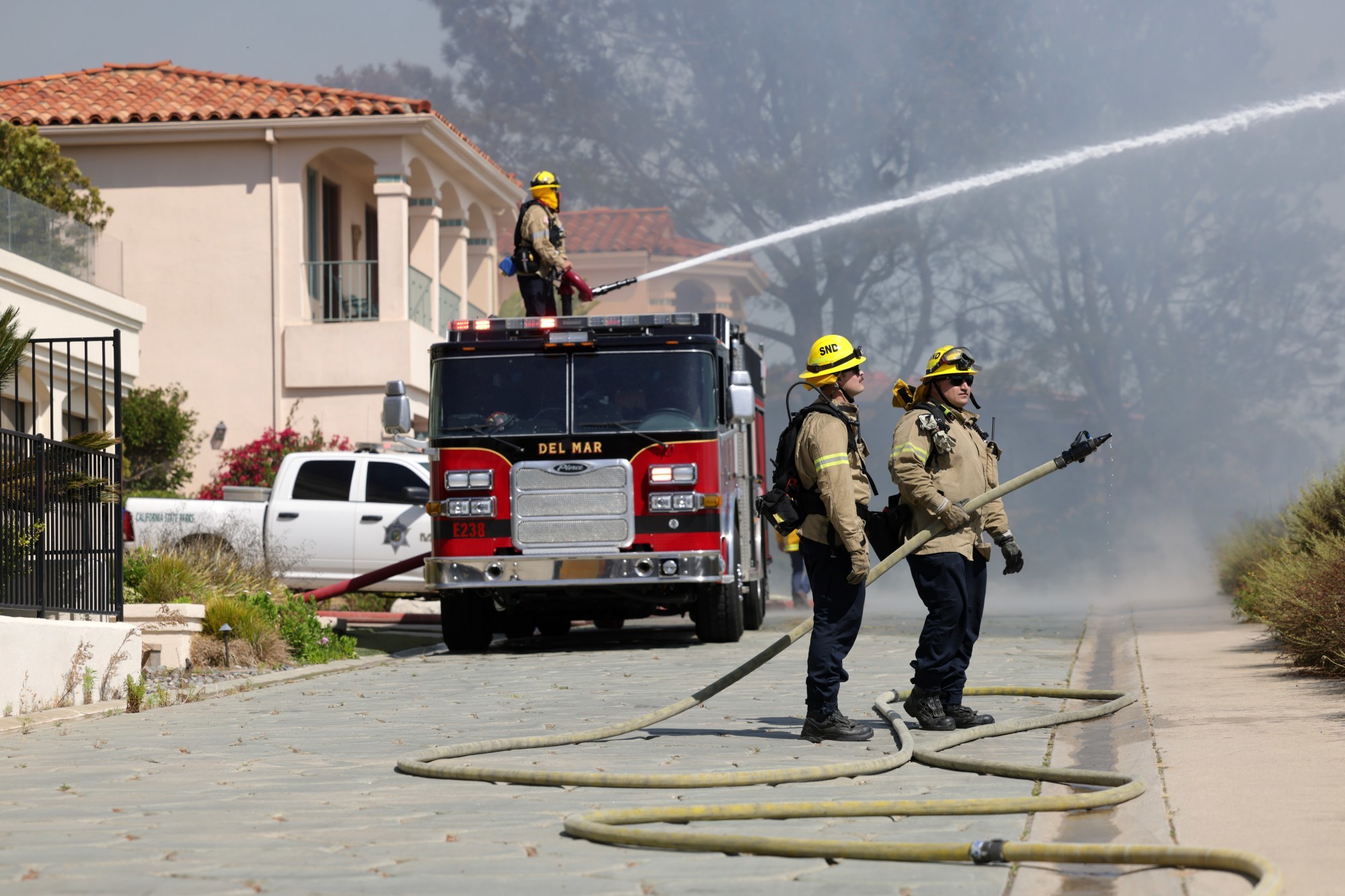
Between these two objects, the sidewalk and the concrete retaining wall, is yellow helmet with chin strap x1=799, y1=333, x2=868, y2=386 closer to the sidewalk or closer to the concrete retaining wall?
the sidewalk

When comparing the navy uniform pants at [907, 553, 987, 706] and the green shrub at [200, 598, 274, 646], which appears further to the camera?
the green shrub at [200, 598, 274, 646]

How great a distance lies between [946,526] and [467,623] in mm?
7564

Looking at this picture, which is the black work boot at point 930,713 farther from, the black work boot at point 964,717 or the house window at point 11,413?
the house window at point 11,413

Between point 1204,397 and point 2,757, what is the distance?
41887 millimetres

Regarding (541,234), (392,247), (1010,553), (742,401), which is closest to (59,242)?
(541,234)

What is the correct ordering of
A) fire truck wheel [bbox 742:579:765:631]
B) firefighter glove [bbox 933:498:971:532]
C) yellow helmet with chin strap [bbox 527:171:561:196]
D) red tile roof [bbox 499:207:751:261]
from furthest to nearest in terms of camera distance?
1. red tile roof [bbox 499:207:751:261]
2. fire truck wheel [bbox 742:579:765:631]
3. yellow helmet with chin strap [bbox 527:171:561:196]
4. firefighter glove [bbox 933:498:971:532]

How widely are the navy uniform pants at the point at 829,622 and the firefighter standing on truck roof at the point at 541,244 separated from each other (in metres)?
8.45

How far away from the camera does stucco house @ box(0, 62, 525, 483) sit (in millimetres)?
27203

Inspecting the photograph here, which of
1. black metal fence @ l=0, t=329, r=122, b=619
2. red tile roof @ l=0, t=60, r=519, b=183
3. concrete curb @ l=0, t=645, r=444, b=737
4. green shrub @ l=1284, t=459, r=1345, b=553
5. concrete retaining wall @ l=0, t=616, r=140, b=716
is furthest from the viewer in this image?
red tile roof @ l=0, t=60, r=519, b=183

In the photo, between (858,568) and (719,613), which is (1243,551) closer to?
(719,613)

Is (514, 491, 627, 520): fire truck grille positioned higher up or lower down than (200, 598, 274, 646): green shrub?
higher up

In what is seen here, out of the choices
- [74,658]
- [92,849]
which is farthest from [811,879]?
[74,658]

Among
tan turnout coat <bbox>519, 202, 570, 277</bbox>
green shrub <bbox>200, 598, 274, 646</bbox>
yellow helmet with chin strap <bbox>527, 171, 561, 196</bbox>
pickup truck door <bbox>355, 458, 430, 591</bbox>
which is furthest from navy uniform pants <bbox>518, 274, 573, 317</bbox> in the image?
green shrub <bbox>200, 598, 274, 646</bbox>

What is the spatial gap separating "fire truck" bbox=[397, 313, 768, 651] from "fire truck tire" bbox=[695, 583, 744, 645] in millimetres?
306
